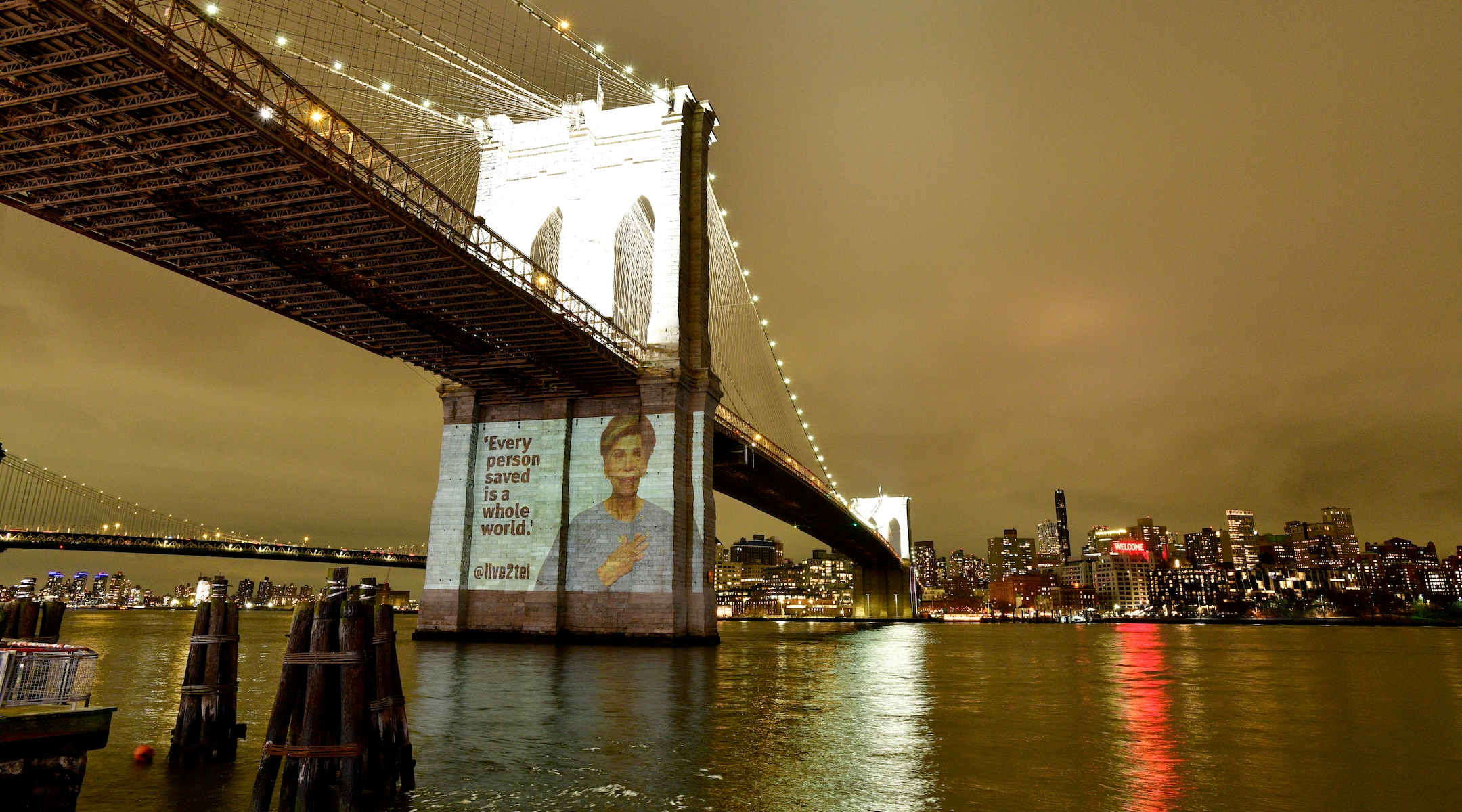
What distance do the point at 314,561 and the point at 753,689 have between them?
90.0m

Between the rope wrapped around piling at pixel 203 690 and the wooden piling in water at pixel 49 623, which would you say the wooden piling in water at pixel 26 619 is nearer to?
the wooden piling in water at pixel 49 623

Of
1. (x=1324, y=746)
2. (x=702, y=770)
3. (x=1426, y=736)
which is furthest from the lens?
(x=1426, y=736)

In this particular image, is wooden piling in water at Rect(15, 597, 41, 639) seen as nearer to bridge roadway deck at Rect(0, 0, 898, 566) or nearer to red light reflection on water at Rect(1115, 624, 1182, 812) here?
bridge roadway deck at Rect(0, 0, 898, 566)

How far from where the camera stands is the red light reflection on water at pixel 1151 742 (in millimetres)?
8406

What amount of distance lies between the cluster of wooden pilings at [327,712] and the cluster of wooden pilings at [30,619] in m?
3.90

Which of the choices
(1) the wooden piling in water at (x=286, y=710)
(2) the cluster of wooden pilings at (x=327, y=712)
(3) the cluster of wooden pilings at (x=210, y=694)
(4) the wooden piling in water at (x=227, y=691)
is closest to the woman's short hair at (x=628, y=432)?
(4) the wooden piling in water at (x=227, y=691)

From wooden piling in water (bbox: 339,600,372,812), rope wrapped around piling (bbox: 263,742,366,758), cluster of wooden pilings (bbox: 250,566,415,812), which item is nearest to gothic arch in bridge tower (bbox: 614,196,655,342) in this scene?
cluster of wooden pilings (bbox: 250,566,415,812)

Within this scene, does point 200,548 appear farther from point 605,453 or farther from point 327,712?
point 327,712

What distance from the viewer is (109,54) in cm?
1387

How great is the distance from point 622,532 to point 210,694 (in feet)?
81.8

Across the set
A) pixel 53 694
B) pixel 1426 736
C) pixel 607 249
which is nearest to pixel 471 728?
pixel 53 694

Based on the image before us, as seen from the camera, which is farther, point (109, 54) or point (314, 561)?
point (314, 561)

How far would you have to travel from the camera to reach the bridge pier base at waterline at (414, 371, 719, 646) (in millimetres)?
34094

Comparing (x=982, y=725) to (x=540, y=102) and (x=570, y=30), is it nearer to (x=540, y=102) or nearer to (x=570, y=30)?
(x=570, y=30)
